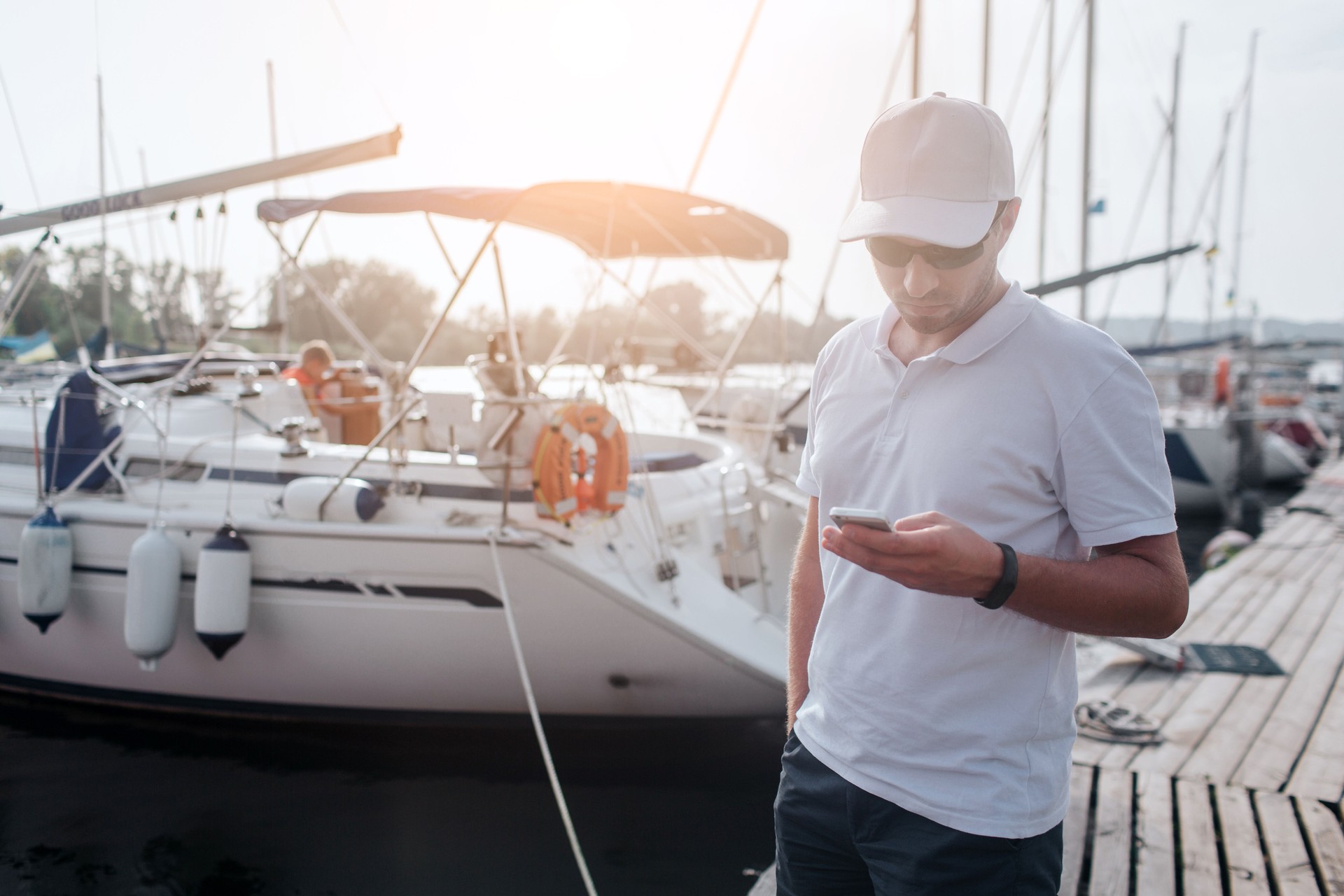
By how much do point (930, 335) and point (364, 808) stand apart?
4.03 meters

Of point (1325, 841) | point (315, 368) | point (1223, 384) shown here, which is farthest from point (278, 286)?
point (1223, 384)

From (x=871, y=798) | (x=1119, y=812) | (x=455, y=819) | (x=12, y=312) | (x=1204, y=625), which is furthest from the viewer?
(x=12, y=312)

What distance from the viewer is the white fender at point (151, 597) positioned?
4461 millimetres

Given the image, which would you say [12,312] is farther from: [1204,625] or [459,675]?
[1204,625]

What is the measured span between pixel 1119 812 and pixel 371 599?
133 inches

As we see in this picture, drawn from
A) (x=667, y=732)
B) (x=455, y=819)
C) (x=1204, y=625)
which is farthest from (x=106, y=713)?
(x=1204, y=625)

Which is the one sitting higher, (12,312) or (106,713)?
(12,312)

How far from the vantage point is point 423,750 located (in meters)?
4.86

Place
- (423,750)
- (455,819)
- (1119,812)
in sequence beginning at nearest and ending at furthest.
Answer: (1119,812), (455,819), (423,750)

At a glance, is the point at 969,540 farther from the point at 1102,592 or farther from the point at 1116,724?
the point at 1116,724

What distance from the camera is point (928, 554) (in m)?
1.04

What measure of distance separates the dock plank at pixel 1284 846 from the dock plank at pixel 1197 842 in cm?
14

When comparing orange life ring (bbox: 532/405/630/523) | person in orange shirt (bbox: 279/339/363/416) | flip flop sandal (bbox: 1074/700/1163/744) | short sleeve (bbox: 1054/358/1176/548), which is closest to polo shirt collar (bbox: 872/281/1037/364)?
short sleeve (bbox: 1054/358/1176/548)

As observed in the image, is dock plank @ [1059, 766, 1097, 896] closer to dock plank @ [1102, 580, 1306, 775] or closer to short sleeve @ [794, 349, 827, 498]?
dock plank @ [1102, 580, 1306, 775]
